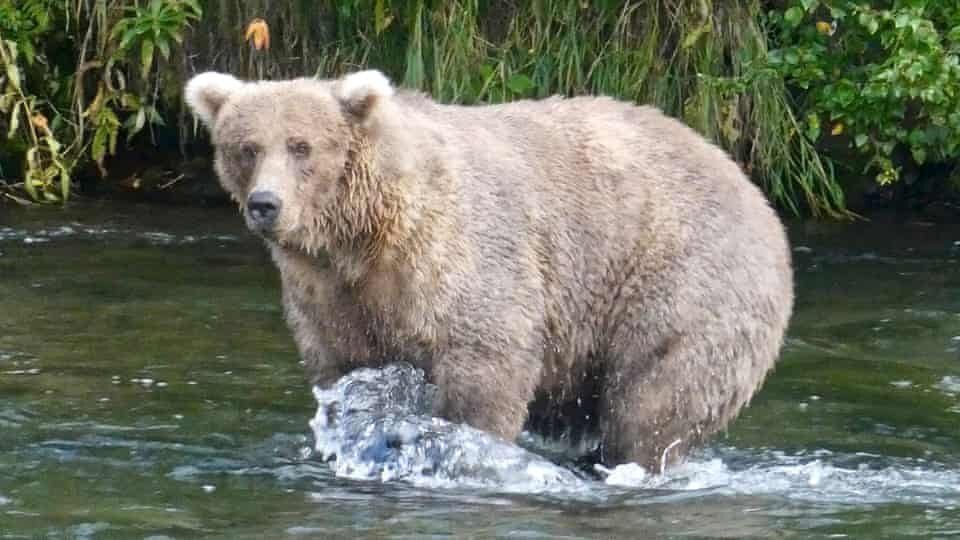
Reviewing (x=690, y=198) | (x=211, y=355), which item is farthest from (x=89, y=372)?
(x=690, y=198)

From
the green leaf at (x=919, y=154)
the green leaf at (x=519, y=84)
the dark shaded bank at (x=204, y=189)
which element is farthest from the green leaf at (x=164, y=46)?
the green leaf at (x=919, y=154)

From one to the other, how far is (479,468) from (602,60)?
531cm

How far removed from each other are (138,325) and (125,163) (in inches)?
168

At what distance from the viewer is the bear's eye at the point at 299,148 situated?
634 centimetres

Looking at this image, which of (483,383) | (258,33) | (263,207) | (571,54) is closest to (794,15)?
(571,54)

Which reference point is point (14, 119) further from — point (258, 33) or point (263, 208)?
point (263, 208)

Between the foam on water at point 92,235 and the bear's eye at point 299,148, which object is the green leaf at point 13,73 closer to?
the foam on water at point 92,235

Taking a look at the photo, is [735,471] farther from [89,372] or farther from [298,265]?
[89,372]

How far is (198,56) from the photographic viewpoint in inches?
490

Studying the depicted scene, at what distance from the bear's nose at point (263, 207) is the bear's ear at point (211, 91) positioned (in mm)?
523

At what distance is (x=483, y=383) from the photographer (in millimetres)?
6633

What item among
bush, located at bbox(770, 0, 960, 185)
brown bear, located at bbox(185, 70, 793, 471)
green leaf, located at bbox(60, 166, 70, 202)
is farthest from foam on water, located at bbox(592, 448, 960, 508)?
green leaf, located at bbox(60, 166, 70, 202)

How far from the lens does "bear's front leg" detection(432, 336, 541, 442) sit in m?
6.62

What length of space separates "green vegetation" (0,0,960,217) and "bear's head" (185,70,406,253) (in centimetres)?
485
